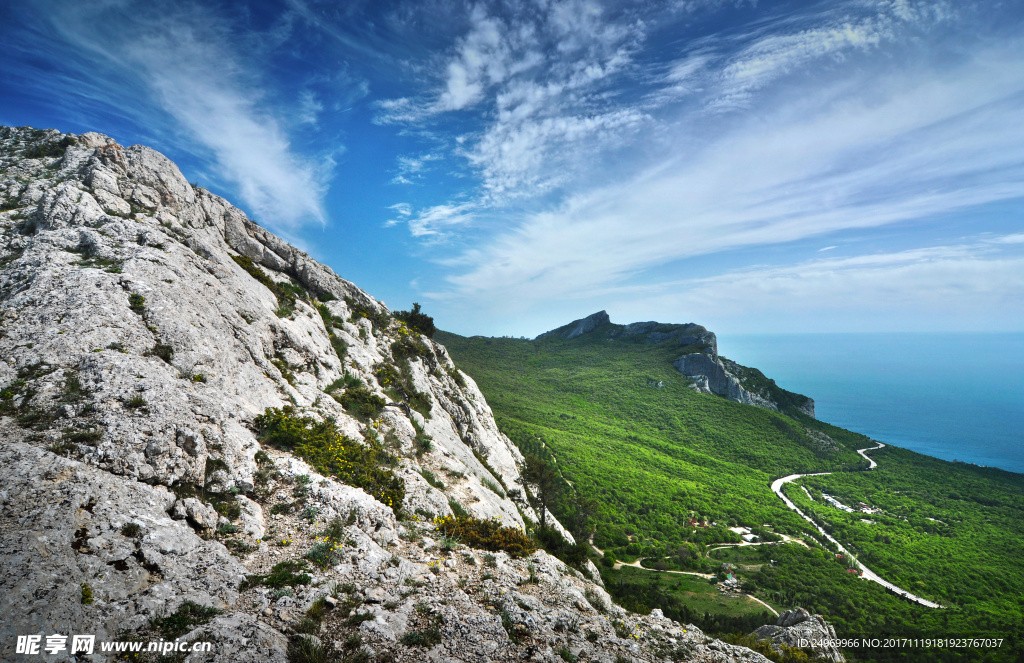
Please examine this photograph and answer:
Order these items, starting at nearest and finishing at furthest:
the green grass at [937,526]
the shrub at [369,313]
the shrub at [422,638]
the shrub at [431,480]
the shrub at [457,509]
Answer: the shrub at [422,638] → the shrub at [457,509] → the shrub at [431,480] → the shrub at [369,313] → the green grass at [937,526]

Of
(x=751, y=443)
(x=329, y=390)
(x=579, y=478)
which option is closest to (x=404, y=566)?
(x=329, y=390)

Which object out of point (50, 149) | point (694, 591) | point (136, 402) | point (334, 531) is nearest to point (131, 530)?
point (136, 402)

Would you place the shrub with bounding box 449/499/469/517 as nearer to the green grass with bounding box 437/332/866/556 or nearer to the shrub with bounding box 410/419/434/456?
the shrub with bounding box 410/419/434/456

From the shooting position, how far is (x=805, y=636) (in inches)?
760

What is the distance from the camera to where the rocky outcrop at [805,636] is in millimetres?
17781

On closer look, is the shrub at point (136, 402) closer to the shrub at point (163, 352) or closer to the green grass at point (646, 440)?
the shrub at point (163, 352)

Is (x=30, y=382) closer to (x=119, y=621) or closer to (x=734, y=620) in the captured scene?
(x=119, y=621)

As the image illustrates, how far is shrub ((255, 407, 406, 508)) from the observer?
13.8 meters

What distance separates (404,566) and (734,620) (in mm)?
34416

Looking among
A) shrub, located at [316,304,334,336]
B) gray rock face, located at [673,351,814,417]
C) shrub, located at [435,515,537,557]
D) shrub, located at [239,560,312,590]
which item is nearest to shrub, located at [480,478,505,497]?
shrub, located at [435,515,537,557]

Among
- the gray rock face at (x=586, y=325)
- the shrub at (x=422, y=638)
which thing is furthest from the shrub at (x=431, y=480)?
the gray rock face at (x=586, y=325)

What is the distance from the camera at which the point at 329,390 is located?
19562 mm

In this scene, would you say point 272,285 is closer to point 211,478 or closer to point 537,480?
point 211,478

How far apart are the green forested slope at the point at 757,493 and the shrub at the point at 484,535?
5.28 m
